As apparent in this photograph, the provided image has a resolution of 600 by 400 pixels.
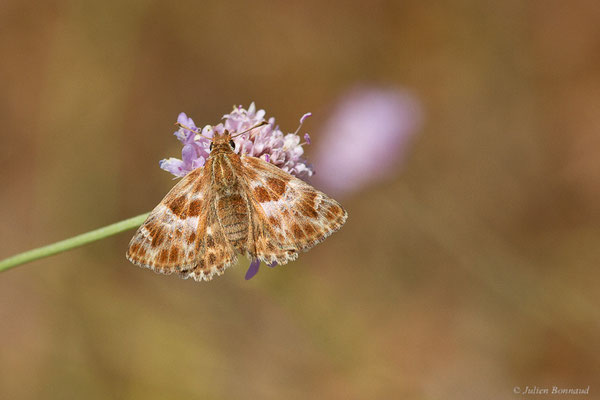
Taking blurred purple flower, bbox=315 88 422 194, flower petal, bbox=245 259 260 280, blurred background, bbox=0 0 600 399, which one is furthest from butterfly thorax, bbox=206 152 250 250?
blurred purple flower, bbox=315 88 422 194

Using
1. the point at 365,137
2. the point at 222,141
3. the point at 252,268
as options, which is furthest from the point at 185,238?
the point at 365,137

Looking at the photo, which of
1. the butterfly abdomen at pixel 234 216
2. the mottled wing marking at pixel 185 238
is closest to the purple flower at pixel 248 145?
the mottled wing marking at pixel 185 238

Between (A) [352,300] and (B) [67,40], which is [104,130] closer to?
(B) [67,40]

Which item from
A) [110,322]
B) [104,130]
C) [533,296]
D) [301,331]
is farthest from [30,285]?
[533,296]

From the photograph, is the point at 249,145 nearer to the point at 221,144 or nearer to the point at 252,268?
the point at 221,144

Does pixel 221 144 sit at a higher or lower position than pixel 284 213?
higher

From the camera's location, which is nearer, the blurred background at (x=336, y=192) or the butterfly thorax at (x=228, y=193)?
the butterfly thorax at (x=228, y=193)

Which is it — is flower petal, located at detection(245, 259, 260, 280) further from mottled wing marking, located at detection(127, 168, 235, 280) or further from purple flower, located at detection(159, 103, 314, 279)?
mottled wing marking, located at detection(127, 168, 235, 280)

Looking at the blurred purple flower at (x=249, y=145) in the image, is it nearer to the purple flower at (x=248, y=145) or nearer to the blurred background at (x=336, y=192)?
the purple flower at (x=248, y=145)
